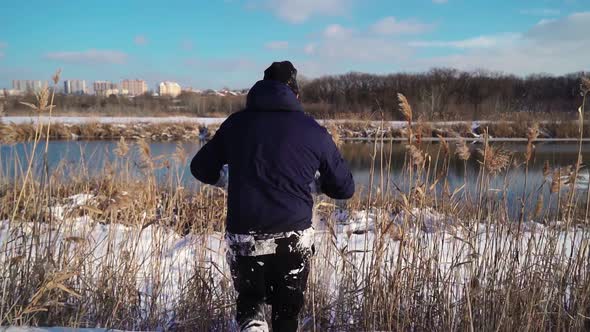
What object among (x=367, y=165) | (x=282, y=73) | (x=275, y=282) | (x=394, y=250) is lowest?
(x=367, y=165)

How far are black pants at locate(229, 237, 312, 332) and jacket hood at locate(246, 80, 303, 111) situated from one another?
0.61 meters

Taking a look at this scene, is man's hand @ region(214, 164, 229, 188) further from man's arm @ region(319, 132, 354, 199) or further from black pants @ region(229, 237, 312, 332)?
man's arm @ region(319, 132, 354, 199)

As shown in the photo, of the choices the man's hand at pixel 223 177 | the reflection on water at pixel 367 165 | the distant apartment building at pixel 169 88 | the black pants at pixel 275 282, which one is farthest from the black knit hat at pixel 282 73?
the distant apartment building at pixel 169 88

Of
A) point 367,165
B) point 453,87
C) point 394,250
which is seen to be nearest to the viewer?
point 394,250

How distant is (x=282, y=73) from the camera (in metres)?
2.08

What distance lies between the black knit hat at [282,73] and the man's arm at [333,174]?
0.33 m

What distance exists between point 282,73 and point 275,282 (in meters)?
1.01

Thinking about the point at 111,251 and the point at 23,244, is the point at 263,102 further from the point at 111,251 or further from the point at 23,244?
the point at 23,244

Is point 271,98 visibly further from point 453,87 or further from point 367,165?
point 453,87

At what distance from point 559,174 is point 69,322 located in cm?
338

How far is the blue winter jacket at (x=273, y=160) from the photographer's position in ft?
6.39

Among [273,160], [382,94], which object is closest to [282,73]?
[273,160]

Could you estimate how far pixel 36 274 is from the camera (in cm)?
306

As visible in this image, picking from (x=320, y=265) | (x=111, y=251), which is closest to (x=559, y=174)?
(x=320, y=265)
